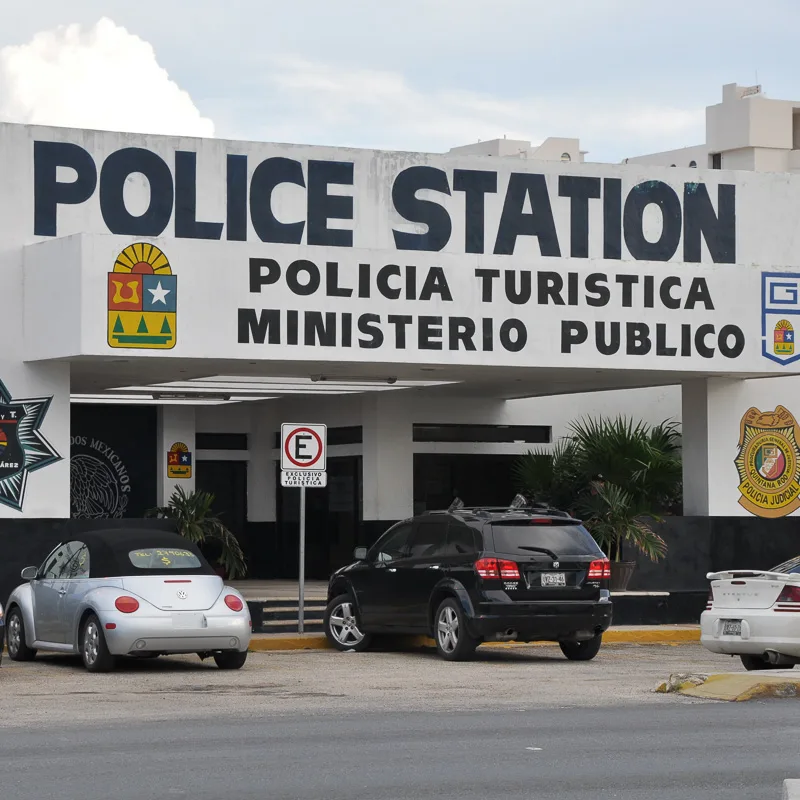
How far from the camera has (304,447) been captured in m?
20.3

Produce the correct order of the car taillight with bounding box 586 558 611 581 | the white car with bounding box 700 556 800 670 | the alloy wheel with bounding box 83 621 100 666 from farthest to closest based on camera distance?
the car taillight with bounding box 586 558 611 581 → the alloy wheel with bounding box 83 621 100 666 → the white car with bounding box 700 556 800 670

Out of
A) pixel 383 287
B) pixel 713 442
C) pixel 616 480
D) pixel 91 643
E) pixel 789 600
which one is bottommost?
pixel 91 643

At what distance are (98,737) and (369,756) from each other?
2160mm

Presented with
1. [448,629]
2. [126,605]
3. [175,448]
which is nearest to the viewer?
[126,605]

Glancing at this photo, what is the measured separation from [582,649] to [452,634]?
153cm

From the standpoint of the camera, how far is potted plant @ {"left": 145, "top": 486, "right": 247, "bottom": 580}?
1098 inches

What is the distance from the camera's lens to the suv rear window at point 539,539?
1756 centimetres

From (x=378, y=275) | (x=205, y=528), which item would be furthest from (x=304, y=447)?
(x=205, y=528)

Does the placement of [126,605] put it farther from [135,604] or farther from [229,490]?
[229,490]

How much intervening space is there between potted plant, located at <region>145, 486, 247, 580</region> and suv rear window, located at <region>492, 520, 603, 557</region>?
1105cm

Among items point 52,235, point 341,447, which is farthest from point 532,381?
point 52,235

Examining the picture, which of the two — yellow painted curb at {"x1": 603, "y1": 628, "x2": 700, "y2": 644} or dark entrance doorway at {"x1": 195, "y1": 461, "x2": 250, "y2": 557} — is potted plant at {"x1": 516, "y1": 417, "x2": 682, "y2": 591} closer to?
yellow painted curb at {"x1": 603, "y1": 628, "x2": 700, "y2": 644}

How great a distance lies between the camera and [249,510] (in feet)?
100

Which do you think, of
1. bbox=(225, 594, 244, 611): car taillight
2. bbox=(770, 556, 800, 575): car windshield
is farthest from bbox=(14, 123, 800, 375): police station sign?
bbox=(770, 556, 800, 575): car windshield
